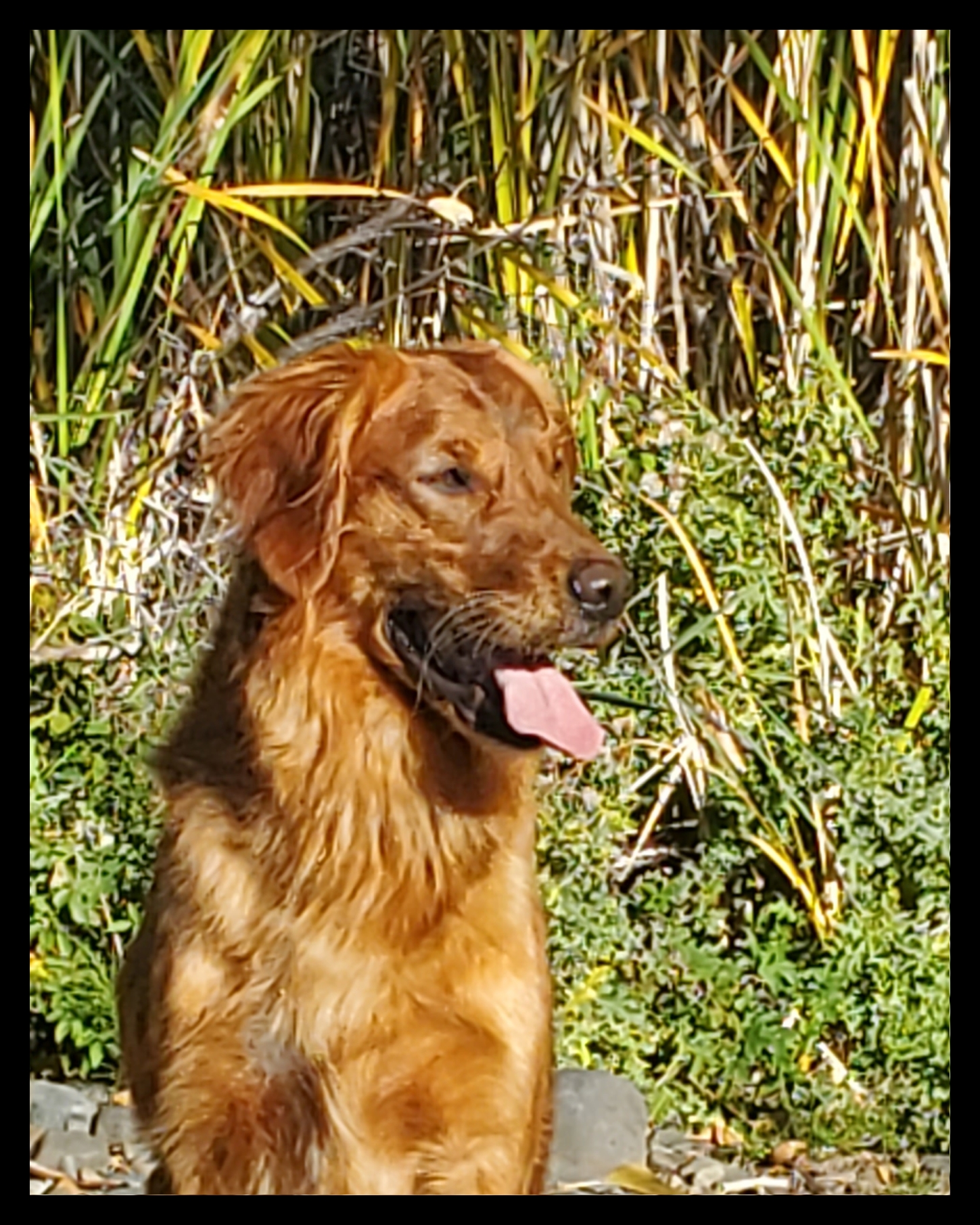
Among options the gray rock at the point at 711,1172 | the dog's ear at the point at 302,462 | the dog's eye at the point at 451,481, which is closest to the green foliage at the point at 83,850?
the dog's ear at the point at 302,462

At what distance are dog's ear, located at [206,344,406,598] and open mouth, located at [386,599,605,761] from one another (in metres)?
0.15

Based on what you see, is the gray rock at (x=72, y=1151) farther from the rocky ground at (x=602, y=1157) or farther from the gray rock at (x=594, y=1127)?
the gray rock at (x=594, y=1127)

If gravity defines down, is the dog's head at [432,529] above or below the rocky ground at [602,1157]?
above

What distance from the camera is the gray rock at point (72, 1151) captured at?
2.65 metres

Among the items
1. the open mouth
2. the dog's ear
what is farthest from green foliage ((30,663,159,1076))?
the open mouth

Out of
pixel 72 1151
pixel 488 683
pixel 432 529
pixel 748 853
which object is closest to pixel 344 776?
pixel 488 683

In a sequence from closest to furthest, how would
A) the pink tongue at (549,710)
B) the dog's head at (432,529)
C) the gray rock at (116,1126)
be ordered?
the dog's head at (432,529) < the pink tongue at (549,710) < the gray rock at (116,1126)

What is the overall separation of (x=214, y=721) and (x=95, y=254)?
28.3 inches

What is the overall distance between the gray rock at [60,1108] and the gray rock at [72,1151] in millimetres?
10

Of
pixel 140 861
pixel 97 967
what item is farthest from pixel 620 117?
pixel 97 967

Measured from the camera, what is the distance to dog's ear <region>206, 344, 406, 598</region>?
2383 millimetres

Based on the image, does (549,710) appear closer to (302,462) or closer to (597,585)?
A: (597,585)

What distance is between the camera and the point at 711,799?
2.67 metres

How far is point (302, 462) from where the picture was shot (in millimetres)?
2396
